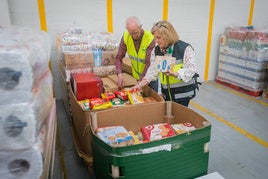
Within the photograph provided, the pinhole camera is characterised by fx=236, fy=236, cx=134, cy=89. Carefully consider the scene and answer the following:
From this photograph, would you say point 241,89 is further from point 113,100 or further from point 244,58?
point 113,100

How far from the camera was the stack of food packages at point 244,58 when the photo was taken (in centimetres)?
505

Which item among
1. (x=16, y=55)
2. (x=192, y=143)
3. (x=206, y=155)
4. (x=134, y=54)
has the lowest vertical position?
(x=206, y=155)

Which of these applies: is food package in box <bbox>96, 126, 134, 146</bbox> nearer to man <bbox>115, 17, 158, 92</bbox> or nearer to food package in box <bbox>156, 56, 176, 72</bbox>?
food package in box <bbox>156, 56, 176, 72</bbox>

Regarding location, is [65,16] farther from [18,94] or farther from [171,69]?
[18,94]

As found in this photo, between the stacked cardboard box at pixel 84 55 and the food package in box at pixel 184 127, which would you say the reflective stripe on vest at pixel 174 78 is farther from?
the stacked cardboard box at pixel 84 55

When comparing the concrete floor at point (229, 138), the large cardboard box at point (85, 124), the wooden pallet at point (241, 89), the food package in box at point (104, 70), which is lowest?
the concrete floor at point (229, 138)

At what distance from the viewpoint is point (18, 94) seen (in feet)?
3.14

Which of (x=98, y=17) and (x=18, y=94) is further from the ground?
(x=98, y=17)

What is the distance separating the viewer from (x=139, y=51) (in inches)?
119

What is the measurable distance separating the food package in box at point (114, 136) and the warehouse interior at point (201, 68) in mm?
140

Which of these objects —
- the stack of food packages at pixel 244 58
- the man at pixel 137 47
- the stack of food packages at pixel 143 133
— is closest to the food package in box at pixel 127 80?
the man at pixel 137 47

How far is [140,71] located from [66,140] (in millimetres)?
1477

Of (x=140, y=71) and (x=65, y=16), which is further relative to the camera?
(x=65, y=16)

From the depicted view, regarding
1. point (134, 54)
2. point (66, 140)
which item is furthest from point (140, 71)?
point (66, 140)
